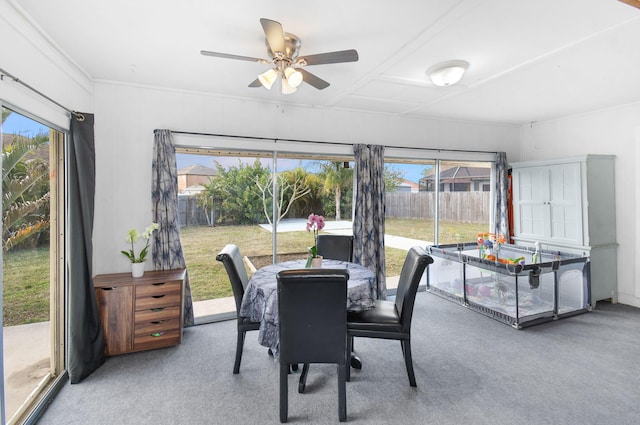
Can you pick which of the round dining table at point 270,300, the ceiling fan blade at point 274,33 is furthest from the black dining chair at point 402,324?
the ceiling fan blade at point 274,33

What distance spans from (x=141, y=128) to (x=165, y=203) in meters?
0.82

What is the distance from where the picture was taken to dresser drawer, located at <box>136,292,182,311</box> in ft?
9.30

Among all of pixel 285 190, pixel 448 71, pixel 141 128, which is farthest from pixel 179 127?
pixel 448 71

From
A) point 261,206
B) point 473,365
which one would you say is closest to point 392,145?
point 261,206

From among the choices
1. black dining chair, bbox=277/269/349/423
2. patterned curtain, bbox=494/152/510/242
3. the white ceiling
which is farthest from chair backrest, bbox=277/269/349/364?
patterned curtain, bbox=494/152/510/242

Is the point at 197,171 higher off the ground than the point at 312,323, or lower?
higher

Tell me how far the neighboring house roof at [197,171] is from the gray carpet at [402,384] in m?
1.74

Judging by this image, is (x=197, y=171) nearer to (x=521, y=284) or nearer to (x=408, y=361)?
(x=408, y=361)

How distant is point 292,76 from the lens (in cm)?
217

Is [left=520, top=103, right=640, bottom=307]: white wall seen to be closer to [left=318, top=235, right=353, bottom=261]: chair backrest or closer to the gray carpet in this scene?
the gray carpet

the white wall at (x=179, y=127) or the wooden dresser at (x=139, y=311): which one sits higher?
the white wall at (x=179, y=127)

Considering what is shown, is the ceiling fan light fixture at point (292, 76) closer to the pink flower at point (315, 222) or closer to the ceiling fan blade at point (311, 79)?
the ceiling fan blade at point (311, 79)

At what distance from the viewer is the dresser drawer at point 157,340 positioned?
9.36 ft

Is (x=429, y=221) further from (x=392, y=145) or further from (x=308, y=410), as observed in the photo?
(x=308, y=410)
